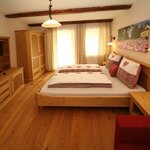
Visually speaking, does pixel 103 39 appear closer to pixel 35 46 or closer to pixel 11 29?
pixel 35 46

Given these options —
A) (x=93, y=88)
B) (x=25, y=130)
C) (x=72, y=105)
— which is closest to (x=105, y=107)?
(x=93, y=88)

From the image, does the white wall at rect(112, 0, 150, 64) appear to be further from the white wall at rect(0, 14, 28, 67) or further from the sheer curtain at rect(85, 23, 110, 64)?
the white wall at rect(0, 14, 28, 67)

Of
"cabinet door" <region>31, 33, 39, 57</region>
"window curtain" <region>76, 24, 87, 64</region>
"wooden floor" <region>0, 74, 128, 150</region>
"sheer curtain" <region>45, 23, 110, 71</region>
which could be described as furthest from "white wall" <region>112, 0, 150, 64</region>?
"cabinet door" <region>31, 33, 39, 57</region>

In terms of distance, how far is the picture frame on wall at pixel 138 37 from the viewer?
9.28 ft

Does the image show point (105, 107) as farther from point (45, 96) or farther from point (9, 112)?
point (9, 112)

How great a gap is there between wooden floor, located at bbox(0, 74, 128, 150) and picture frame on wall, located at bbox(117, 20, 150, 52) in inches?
51.4

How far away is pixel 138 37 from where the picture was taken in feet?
10.5

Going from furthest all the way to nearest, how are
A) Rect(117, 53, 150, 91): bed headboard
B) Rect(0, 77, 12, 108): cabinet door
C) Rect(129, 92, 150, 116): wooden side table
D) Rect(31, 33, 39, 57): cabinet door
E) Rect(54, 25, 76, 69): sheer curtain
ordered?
Rect(54, 25, 76, 69): sheer curtain → Rect(31, 33, 39, 57): cabinet door → Rect(0, 77, 12, 108): cabinet door → Rect(117, 53, 150, 91): bed headboard → Rect(129, 92, 150, 116): wooden side table

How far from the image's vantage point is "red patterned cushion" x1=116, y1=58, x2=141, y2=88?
2780 mm

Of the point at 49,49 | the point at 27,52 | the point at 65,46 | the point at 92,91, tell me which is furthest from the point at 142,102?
the point at 49,49

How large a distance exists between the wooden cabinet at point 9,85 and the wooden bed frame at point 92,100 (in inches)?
34.9

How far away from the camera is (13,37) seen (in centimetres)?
484

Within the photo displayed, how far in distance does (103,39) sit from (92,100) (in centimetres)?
396

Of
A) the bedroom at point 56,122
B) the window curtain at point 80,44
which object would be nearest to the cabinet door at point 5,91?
the bedroom at point 56,122
